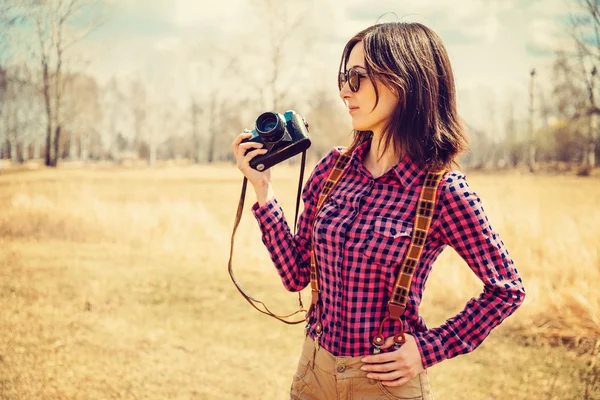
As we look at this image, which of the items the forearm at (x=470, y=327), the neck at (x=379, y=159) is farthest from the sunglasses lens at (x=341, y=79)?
the forearm at (x=470, y=327)

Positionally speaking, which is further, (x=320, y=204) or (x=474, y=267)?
(x=320, y=204)

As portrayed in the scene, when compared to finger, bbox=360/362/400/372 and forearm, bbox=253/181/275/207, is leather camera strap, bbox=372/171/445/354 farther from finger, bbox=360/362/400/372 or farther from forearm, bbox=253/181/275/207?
forearm, bbox=253/181/275/207

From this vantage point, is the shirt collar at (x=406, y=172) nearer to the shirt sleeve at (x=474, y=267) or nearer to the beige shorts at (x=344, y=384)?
the shirt sleeve at (x=474, y=267)

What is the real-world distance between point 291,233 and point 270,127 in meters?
0.34

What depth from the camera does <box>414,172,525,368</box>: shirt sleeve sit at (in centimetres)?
125

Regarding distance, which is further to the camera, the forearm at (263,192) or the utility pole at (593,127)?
the utility pole at (593,127)

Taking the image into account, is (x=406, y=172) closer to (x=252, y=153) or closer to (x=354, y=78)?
(x=354, y=78)

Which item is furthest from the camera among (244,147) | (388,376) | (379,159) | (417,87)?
(244,147)

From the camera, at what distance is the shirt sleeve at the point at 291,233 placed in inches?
59.3

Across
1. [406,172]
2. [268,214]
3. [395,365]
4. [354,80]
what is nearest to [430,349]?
[395,365]

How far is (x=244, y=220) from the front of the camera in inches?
274

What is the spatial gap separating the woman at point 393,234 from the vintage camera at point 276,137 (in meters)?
0.23

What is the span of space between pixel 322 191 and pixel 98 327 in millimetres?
3044

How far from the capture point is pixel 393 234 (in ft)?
4.15
